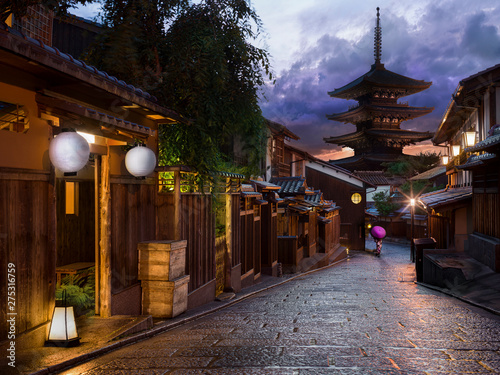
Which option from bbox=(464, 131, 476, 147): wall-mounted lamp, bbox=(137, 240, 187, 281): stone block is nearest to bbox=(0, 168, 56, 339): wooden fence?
bbox=(137, 240, 187, 281): stone block

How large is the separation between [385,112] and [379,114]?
0.84 m

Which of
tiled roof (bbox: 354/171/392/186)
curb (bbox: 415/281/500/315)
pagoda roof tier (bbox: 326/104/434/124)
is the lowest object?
curb (bbox: 415/281/500/315)

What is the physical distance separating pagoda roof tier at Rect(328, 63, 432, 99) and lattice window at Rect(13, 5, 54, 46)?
44693 millimetres

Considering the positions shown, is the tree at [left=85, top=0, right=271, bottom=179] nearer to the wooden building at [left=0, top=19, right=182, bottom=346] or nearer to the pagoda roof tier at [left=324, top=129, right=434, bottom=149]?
the wooden building at [left=0, top=19, right=182, bottom=346]

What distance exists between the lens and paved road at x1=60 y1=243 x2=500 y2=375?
4.69 meters

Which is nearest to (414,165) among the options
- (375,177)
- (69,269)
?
(375,177)

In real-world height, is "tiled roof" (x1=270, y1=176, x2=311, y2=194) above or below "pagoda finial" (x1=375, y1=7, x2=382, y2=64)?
below

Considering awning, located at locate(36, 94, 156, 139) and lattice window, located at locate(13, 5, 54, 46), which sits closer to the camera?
awning, located at locate(36, 94, 156, 139)

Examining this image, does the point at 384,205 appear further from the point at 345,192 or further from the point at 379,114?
the point at 379,114

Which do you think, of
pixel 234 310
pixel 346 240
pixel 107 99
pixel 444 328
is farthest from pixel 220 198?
pixel 346 240

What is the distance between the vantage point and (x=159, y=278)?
311 inches

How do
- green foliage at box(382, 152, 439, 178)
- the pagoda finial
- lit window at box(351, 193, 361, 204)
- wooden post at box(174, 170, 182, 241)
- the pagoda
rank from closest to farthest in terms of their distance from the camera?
wooden post at box(174, 170, 182, 241)
lit window at box(351, 193, 361, 204)
green foliage at box(382, 152, 439, 178)
the pagoda
the pagoda finial

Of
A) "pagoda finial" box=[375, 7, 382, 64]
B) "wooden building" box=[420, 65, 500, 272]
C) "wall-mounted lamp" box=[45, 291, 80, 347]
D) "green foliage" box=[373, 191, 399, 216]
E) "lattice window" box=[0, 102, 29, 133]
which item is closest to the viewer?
"lattice window" box=[0, 102, 29, 133]

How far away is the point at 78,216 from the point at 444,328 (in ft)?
27.1
